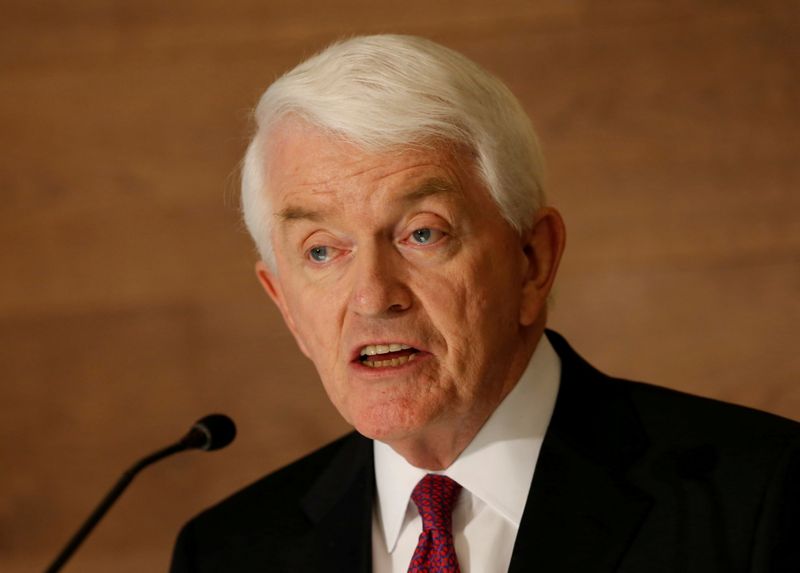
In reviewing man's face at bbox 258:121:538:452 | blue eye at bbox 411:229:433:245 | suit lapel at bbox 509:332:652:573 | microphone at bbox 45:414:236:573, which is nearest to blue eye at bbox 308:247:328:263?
man's face at bbox 258:121:538:452

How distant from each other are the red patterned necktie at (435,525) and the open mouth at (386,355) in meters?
0.20

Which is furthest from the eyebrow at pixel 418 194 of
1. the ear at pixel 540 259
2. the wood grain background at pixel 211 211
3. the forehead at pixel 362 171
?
the wood grain background at pixel 211 211

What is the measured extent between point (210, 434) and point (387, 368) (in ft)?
1.02

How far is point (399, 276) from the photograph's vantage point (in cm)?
174

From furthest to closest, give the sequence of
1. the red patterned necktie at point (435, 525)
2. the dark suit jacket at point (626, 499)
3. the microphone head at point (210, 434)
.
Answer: the microphone head at point (210, 434) → the red patterned necktie at point (435, 525) → the dark suit jacket at point (626, 499)

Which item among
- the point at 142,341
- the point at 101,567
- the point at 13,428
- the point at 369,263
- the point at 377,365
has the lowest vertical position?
the point at 101,567

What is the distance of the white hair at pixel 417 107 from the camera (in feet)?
5.72

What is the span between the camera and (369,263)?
1.72 m

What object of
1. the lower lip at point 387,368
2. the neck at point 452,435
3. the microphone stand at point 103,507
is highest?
the lower lip at point 387,368

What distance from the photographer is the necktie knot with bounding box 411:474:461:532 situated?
1.81m

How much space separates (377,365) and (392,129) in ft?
1.07

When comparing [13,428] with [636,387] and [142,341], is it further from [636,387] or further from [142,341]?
[636,387]

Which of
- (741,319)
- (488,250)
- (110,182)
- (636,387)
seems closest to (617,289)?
(741,319)

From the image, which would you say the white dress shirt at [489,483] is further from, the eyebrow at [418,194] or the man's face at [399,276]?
the eyebrow at [418,194]
